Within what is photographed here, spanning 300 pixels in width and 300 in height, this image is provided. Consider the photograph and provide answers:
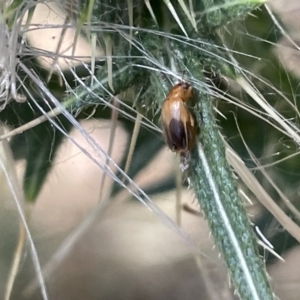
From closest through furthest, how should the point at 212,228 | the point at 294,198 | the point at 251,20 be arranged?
the point at 212,228, the point at 251,20, the point at 294,198

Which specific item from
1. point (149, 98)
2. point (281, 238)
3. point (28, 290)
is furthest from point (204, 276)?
point (149, 98)

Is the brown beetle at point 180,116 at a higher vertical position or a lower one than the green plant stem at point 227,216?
higher

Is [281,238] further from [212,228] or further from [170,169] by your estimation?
[212,228]

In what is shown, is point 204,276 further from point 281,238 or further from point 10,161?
point 10,161

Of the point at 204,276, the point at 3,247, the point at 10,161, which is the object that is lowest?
the point at 204,276

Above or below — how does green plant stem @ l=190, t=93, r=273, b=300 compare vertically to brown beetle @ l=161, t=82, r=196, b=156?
below

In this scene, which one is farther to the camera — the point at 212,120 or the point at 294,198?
the point at 294,198

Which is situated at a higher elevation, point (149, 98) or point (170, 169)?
point (149, 98)

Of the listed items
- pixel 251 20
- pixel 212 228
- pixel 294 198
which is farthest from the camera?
pixel 294 198
